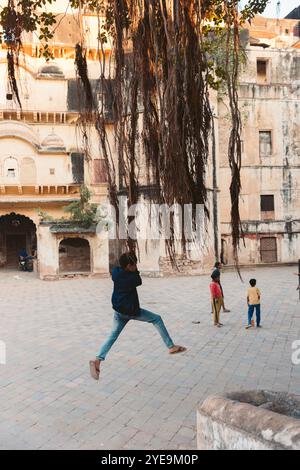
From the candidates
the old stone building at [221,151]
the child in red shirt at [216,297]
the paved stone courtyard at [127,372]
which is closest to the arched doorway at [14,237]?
the old stone building at [221,151]

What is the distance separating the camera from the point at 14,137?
80.3 ft

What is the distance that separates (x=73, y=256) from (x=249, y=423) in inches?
778

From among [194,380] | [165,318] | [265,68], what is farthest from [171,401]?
[265,68]

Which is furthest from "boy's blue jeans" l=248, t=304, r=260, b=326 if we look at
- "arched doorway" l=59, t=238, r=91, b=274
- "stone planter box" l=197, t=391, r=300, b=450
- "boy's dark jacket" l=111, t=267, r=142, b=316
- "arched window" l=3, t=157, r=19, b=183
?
"arched window" l=3, t=157, r=19, b=183

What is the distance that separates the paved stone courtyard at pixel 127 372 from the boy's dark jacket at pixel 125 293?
1.11 metres

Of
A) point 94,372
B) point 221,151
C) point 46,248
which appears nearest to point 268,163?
point 221,151

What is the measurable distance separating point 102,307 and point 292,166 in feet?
58.4

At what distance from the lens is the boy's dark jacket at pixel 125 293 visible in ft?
18.0

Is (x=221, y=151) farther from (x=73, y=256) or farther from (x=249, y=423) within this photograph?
(x=249, y=423)

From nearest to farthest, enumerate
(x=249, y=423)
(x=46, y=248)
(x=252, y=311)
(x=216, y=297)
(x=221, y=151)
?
(x=249, y=423) → (x=252, y=311) → (x=216, y=297) → (x=46, y=248) → (x=221, y=151)

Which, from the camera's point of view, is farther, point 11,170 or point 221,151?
point 221,151

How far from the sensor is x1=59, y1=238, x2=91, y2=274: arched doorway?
21859mm

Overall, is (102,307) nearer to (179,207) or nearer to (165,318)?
(165,318)

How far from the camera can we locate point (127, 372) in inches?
251
